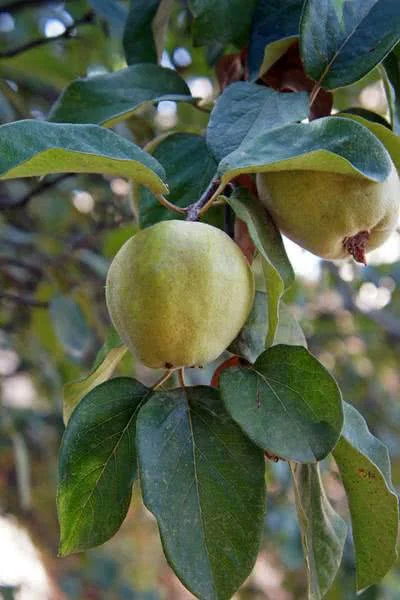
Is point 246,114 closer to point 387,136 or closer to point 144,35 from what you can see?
point 387,136

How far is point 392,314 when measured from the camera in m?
2.42

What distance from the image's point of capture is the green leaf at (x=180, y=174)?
68 centimetres

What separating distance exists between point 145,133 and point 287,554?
162 cm

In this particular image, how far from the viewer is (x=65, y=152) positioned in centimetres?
51

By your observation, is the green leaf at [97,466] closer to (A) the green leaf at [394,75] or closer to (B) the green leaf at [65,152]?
(B) the green leaf at [65,152]

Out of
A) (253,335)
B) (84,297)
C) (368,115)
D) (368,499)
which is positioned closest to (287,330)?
(253,335)

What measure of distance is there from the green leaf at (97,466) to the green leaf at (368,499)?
0.54 ft

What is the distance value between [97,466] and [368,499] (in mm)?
212

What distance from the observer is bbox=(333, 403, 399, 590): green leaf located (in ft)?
1.98

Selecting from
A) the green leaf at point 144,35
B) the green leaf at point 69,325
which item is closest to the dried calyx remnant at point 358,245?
the green leaf at point 144,35

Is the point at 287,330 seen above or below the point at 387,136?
below

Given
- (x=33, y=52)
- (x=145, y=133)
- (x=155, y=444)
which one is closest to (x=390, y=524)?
(x=155, y=444)

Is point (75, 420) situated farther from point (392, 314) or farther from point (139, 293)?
point (392, 314)

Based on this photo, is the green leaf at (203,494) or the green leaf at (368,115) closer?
the green leaf at (203,494)
